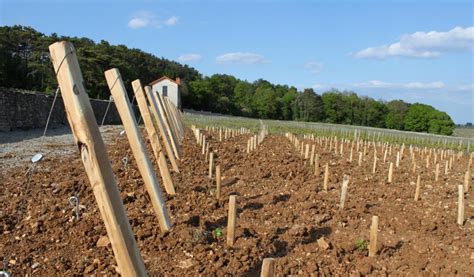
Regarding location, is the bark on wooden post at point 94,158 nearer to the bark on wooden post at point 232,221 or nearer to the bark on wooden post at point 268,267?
the bark on wooden post at point 268,267

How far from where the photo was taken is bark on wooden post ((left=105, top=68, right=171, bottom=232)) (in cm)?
464

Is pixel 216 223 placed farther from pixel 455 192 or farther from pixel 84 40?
pixel 84 40

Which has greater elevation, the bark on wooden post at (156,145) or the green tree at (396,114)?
the green tree at (396,114)

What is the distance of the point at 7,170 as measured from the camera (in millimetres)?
8633

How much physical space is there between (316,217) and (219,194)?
149 cm

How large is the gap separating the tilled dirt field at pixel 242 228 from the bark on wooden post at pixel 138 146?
0.22 meters

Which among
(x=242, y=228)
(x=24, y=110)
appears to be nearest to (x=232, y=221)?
(x=242, y=228)

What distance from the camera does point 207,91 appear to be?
83250 mm

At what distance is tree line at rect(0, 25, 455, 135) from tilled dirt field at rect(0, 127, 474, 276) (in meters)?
40.9

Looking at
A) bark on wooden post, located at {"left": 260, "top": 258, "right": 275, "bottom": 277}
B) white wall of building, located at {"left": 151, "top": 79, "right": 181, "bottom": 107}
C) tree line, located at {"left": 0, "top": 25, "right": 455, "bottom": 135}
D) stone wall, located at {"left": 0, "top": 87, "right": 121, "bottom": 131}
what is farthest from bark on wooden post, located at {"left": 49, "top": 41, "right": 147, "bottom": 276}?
white wall of building, located at {"left": 151, "top": 79, "right": 181, "bottom": 107}

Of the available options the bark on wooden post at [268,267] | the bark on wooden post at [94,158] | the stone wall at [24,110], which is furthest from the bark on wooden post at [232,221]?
the stone wall at [24,110]

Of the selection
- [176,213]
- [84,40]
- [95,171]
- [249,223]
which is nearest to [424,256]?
[249,223]

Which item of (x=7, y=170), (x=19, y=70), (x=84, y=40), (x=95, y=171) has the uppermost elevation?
(x=84, y=40)

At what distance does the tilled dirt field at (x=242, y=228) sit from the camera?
4066 millimetres
